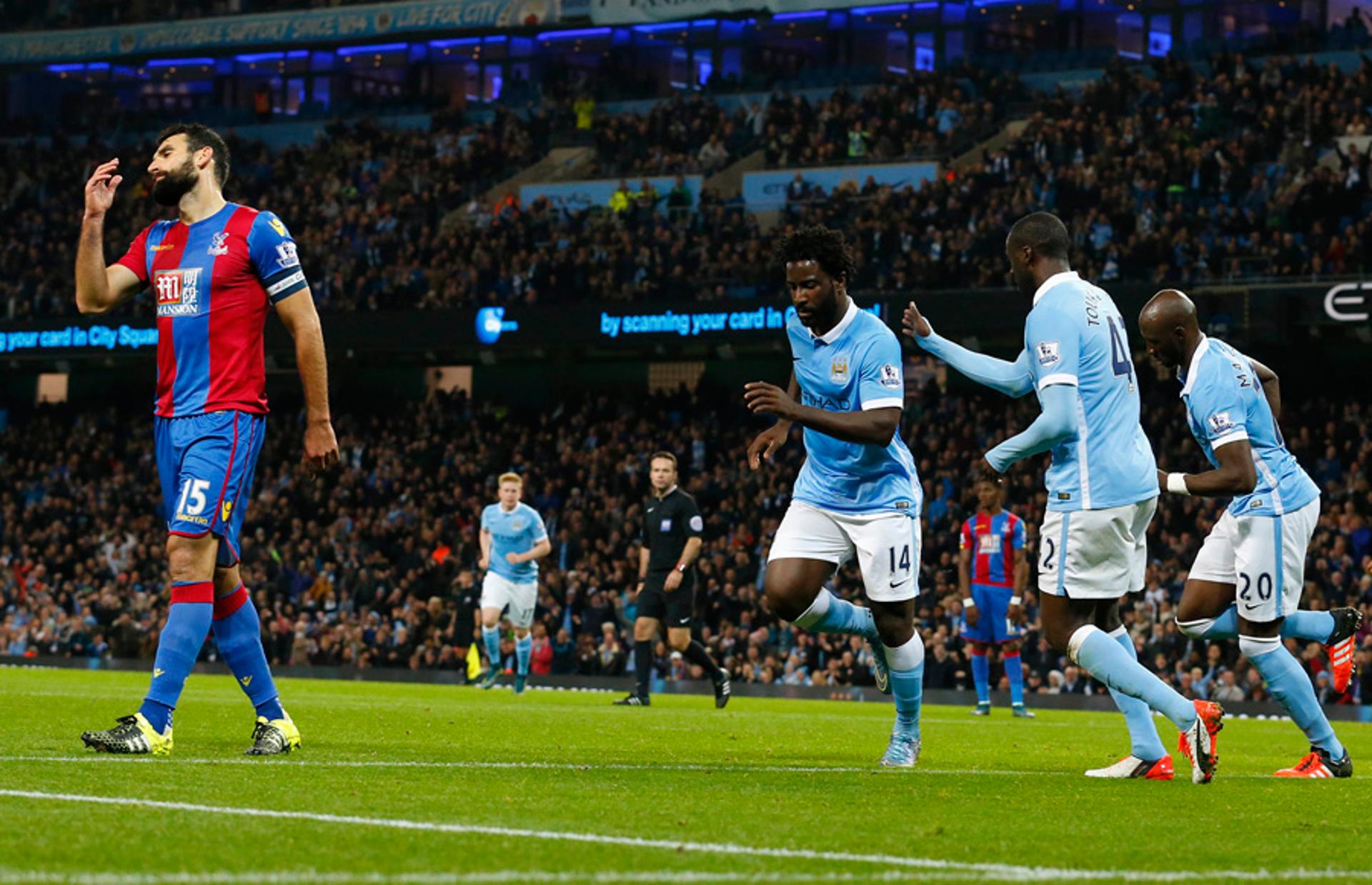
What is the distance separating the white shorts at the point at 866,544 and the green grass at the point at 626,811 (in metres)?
0.90

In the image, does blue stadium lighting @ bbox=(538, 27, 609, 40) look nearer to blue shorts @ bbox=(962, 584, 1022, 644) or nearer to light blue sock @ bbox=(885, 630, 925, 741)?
blue shorts @ bbox=(962, 584, 1022, 644)

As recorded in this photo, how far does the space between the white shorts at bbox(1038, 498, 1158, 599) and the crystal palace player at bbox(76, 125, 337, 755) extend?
3.24 metres

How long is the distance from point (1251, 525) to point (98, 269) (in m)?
5.60

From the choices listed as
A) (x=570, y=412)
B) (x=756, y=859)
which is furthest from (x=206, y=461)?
(x=570, y=412)

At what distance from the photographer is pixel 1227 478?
845 centimetres

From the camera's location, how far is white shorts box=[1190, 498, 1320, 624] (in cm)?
923

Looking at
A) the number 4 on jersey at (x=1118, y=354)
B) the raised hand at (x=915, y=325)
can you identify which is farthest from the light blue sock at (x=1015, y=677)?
the number 4 on jersey at (x=1118, y=354)

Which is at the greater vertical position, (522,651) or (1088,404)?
(1088,404)

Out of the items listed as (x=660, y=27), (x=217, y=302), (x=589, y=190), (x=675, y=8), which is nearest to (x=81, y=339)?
(x=589, y=190)

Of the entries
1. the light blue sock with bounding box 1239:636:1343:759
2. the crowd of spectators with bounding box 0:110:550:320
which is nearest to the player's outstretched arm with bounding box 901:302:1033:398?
the light blue sock with bounding box 1239:636:1343:759

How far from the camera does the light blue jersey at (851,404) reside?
30.1ft

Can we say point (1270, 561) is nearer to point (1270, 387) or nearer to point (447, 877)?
point (1270, 387)

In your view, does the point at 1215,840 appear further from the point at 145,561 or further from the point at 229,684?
the point at 145,561

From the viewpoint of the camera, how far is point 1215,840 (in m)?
5.97
